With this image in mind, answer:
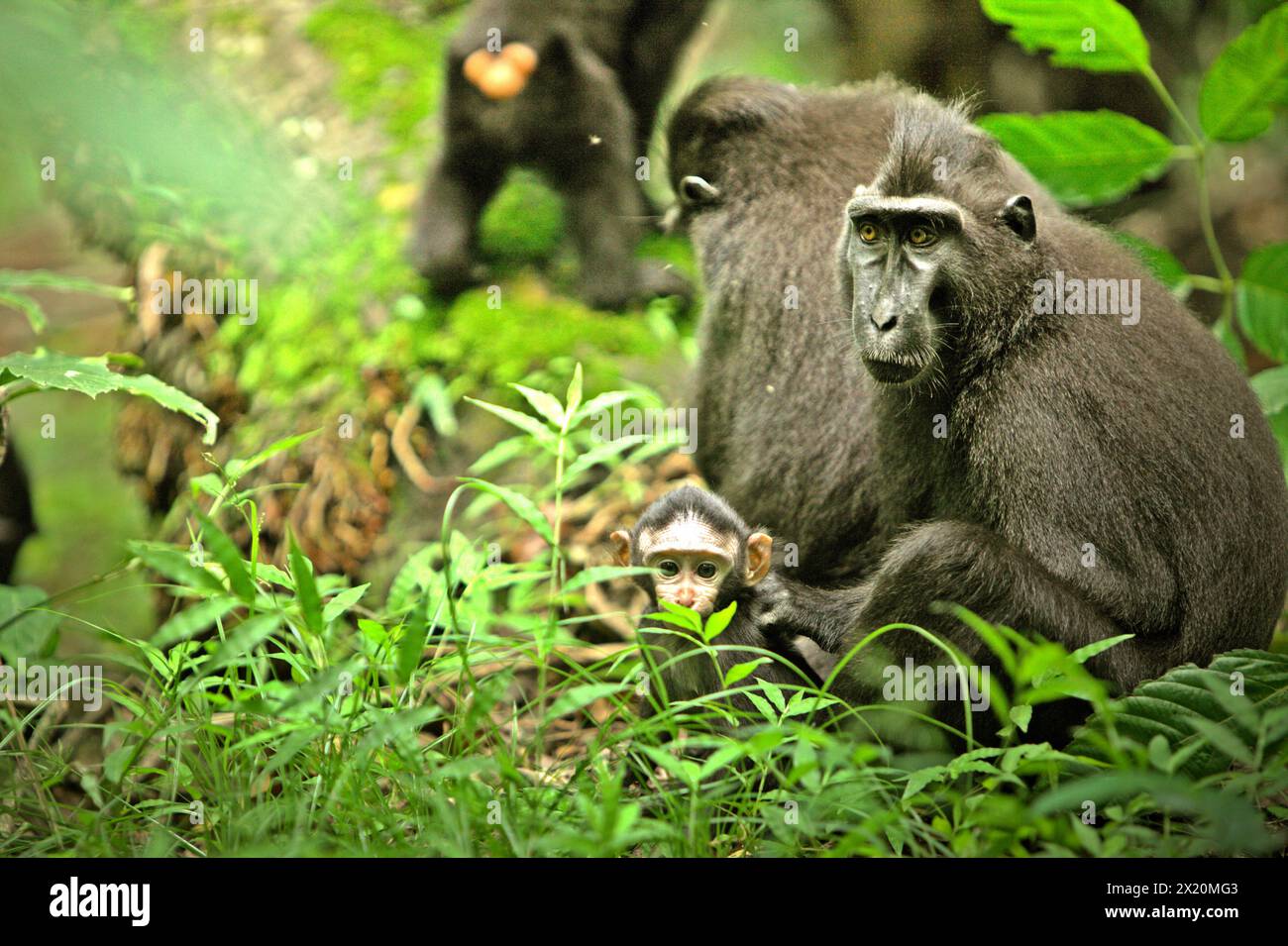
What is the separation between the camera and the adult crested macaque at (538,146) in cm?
635

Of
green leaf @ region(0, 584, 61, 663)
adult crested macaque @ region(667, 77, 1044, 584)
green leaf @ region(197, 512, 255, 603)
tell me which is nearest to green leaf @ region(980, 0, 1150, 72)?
adult crested macaque @ region(667, 77, 1044, 584)

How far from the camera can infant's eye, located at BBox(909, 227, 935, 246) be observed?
12.1 feet

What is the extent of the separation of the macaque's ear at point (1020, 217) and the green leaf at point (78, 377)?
2484 millimetres

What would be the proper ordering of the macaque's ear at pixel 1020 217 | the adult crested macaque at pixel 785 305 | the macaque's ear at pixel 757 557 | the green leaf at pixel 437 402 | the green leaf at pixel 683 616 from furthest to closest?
the green leaf at pixel 437 402
the adult crested macaque at pixel 785 305
the macaque's ear at pixel 757 557
the macaque's ear at pixel 1020 217
the green leaf at pixel 683 616

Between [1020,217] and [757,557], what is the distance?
4.40 ft

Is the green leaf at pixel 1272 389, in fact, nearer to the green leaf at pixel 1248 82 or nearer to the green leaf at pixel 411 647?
the green leaf at pixel 1248 82

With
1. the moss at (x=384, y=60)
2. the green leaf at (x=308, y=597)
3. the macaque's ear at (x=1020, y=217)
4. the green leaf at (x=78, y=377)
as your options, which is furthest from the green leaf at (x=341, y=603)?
the moss at (x=384, y=60)

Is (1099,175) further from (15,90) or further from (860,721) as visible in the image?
(15,90)

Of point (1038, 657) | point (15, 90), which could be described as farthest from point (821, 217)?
point (15, 90)

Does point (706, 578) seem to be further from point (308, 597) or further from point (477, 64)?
point (477, 64)

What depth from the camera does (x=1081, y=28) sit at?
193 inches

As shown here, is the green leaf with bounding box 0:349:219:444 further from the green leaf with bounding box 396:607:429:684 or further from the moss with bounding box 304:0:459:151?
the moss with bounding box 304:0:459:151

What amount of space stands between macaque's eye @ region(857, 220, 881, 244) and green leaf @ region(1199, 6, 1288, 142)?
6.92 feet

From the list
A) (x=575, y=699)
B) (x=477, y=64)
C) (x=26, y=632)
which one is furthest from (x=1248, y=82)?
(x=26, y=632)
